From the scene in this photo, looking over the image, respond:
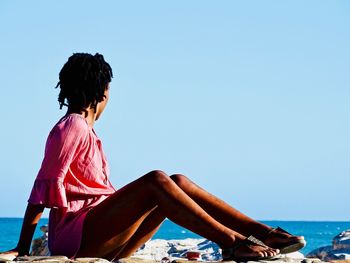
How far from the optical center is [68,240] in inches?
222

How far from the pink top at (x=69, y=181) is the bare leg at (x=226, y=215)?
1.92 feet

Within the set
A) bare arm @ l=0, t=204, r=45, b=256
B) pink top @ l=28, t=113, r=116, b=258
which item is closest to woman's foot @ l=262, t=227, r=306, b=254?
pink top @ l=28, t=113, r=116, b=258

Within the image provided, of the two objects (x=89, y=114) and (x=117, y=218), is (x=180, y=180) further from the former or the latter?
(x=89, y=114)

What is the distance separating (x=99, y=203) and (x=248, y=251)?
1019 mm

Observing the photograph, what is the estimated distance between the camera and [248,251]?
17.8 feet

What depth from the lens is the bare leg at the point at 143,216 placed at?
537cm

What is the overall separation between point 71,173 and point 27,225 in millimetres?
468

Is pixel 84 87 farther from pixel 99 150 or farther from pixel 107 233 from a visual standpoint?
pixel 107 233

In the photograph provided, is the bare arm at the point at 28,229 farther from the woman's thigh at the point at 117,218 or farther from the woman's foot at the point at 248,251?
the woman's foot at the point at 248,251

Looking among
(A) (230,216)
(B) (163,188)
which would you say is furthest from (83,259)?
(A) (230,216)

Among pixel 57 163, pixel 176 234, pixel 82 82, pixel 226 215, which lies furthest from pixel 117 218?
pixel 176 234

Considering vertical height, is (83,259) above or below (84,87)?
below

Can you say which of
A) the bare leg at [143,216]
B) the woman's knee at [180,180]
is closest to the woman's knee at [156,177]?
the bare leg at [143,216]

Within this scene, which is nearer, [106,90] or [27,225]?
[27,225]
